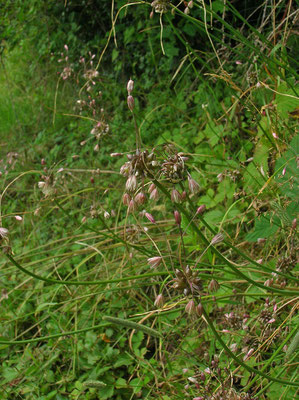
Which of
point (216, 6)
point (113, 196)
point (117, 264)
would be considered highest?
point (216, 6)

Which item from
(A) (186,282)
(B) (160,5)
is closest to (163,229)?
(B) (160,5)

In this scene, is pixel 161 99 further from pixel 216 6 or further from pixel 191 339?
pixel 191 339

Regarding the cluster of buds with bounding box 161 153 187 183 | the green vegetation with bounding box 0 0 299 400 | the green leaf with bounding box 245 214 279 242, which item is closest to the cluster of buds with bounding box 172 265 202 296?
the green vegetation with bounding box 0 0 299 400

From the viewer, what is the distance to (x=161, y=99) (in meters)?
3.28

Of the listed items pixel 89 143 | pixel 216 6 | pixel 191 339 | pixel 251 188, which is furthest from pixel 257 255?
pixel 89 143

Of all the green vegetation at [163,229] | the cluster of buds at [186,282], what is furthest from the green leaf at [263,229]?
the cluster of buds at [186,282]

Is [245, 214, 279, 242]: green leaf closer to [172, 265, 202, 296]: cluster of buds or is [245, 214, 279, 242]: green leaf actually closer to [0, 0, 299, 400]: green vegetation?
[0, 0, 299, 400]: green vegetation

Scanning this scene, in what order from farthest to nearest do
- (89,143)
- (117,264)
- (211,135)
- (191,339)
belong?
1. (89,143)
2. (211,135)
3. (117,264)
4. (191,339)

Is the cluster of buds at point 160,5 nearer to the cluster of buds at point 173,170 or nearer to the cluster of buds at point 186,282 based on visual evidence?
the cluster of buds at point 173,170

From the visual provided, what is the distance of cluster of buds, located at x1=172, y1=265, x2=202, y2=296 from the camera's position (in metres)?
0.76

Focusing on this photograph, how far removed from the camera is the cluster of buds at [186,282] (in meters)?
0.76

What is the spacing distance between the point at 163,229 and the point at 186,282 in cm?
158

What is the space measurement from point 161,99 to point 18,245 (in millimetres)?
1510

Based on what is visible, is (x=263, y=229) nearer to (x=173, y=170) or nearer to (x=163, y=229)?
(x=173, y=170)
